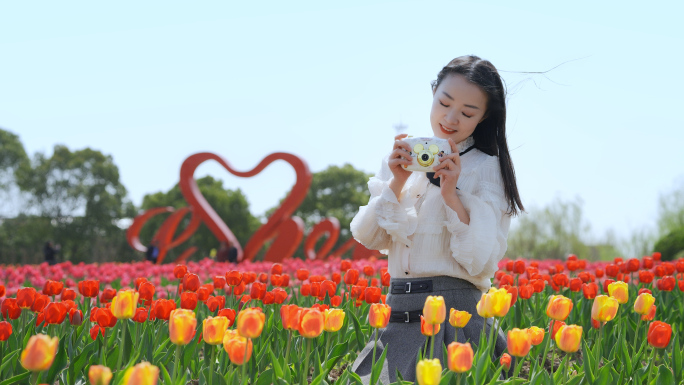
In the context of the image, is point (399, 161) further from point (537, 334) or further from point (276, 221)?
point (276, 221)

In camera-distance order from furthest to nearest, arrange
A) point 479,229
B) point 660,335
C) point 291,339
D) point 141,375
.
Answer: point 291,339
point 479,229
point 660,335
point 141,375

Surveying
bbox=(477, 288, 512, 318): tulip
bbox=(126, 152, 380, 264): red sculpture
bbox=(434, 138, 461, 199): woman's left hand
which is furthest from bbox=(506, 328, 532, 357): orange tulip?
bbox=(126, 152, 380, 264): red sculpture

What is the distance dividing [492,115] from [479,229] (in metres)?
0.62

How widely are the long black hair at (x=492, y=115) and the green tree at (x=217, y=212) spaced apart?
2762cm

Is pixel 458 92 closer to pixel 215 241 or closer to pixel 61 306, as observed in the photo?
pixel 61 306

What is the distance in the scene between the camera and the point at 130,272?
810 centimetres

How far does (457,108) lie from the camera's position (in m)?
2.66

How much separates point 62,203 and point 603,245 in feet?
73.1

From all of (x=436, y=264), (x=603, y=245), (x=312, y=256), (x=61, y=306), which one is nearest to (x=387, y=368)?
(x=436, y=264)

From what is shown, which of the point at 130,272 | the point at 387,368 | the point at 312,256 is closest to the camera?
the point at 387,368

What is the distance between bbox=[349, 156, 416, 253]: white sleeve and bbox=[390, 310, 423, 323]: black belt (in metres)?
0.29

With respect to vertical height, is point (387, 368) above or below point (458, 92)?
below

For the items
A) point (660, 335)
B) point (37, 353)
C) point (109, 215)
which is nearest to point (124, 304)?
point (37, 353)

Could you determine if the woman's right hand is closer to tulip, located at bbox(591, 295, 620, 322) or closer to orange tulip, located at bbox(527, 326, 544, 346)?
orange tulip, located at bbox(527, 326, 544, 346)
